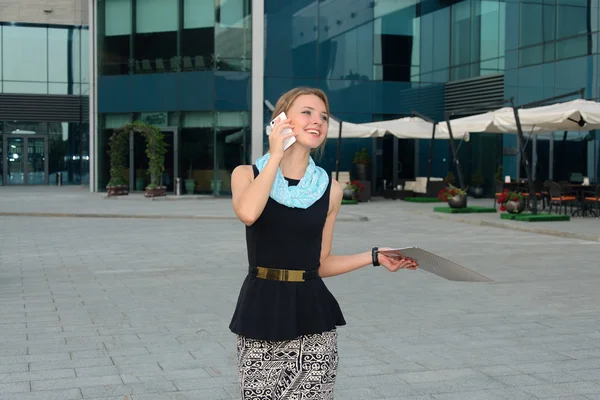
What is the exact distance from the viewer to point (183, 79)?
107 ft

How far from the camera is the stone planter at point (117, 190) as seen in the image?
1213 inches

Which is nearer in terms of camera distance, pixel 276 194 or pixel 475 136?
pixel 276 194

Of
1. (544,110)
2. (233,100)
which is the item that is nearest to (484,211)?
(544,110)

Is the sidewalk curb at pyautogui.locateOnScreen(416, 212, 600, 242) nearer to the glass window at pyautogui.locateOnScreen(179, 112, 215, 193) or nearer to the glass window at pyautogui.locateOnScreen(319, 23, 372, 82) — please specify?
the glass window at pyautogui.locateOnScreen(319, 23, 372, 82)

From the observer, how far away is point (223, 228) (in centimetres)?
1783

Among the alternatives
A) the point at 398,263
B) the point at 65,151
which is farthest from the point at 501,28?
the point at 398,263

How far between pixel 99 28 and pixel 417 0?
13.1m

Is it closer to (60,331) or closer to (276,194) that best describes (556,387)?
(276,194)

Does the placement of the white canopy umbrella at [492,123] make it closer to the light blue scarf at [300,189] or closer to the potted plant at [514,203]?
the potted plant at [514,203]

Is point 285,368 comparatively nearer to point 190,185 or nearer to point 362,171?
point 362,171

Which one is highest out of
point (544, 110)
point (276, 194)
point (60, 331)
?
point (544, 110)

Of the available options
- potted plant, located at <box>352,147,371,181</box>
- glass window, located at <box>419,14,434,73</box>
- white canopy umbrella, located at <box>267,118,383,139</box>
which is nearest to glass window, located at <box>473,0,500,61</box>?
glass window, located at <box>419,14,434,73</box>

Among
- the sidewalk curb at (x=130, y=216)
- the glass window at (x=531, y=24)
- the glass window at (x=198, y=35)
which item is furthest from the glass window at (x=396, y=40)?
the sidewalk curb at (x=130, y=216)

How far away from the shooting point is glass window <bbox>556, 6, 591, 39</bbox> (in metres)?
25.8
